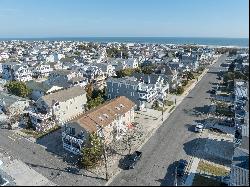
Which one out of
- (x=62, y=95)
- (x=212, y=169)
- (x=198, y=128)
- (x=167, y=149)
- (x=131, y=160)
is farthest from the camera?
(x=62, y=95)

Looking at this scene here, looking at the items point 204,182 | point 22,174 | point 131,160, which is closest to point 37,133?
point 22,174

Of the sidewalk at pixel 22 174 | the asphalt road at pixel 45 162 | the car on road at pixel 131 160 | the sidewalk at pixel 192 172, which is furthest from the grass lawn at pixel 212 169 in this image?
the sidewalk at pixel 22 174

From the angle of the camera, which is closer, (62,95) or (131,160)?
(131,160)

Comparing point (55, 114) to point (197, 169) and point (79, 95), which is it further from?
point (197, 169)

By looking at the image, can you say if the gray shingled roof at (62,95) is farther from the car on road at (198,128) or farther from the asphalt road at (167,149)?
the car on road at (198,128)

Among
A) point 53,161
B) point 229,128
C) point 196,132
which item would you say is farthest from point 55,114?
point 229,128

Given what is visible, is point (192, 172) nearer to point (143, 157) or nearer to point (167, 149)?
point (167, 149)

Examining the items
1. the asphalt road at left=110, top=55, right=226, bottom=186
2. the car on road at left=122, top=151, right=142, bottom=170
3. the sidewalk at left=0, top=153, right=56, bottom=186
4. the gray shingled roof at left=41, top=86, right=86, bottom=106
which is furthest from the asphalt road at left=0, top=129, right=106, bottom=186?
the gray shingled roof at left=41, top=86, right=86, bottom=106
